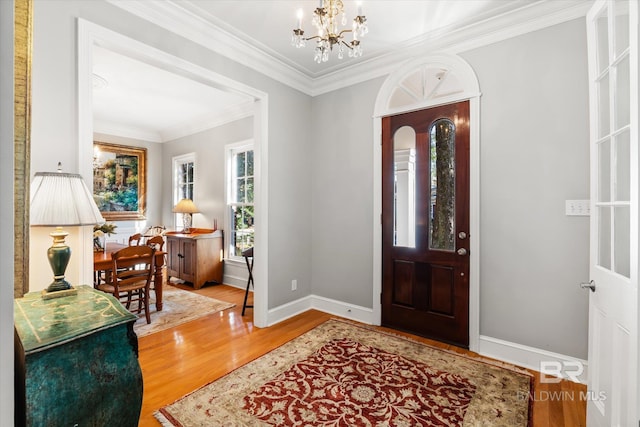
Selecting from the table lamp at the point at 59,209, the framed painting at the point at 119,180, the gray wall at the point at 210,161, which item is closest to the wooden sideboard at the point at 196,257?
the gray wall at the point at 210,161

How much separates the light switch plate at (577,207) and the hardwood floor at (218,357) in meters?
1.23

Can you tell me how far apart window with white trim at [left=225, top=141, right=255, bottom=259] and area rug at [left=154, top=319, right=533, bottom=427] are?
8.37 feet

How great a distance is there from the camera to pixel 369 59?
10.1ft

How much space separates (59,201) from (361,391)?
6.88 feet

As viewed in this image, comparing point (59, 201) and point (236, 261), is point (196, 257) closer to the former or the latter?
point (236, 261)

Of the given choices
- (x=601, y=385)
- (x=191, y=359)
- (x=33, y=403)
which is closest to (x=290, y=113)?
(x=191, y=359)

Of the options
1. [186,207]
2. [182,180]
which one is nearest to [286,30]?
[186,207]

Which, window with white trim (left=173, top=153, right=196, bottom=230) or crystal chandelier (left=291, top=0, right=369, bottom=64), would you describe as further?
window with white trim (left=173, top=153, right=196, bottom=230)

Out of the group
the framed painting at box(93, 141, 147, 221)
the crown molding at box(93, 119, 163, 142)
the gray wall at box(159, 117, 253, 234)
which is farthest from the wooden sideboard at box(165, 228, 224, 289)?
the crown molding at box(93, 119, 163, 142)

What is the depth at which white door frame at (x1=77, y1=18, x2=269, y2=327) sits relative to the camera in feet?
6.14

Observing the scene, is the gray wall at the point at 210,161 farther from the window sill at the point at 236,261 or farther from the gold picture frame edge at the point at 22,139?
the gold picture frame edge at the point at 22,139

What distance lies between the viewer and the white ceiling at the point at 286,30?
226 cm

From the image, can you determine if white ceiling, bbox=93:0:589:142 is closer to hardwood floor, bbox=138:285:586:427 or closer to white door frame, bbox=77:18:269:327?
white door frame, bbox=77:18:269:327

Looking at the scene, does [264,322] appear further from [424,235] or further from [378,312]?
[424,235]
